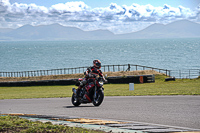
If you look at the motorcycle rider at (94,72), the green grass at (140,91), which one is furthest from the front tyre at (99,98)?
the green grass at (140,91)

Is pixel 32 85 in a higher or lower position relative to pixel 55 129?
lower

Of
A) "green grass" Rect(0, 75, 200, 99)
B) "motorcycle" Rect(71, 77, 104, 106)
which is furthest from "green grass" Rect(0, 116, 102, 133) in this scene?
"green grass" Rect(0, 75, 200, 99)

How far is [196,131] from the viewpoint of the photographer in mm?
7766

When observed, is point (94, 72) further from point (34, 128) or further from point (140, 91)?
point (140, 91)

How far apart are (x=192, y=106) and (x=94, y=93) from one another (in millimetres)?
3846

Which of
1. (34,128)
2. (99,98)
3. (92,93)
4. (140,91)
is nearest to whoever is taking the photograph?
(34,128)

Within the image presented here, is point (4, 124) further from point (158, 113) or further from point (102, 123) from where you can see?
point (158, 113)

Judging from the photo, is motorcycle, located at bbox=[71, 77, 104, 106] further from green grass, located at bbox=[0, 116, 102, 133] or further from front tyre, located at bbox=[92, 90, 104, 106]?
green grass, located at bbox=[0, 116, 102, 133]

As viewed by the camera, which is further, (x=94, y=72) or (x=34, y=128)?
(x=94, y=72)

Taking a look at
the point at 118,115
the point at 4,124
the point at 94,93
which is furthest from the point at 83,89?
the point at 4,124

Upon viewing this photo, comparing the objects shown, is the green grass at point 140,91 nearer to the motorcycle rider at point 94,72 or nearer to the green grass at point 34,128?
the motorcycle rider at point 94,72

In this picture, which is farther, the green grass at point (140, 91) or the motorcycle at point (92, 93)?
the green grass at point (140, 91)

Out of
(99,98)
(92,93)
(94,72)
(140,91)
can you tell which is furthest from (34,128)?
(140,91)

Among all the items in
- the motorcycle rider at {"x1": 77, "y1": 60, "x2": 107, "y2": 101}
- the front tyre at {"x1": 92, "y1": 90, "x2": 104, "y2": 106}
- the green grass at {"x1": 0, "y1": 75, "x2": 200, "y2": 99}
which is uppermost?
the motorcycle rider at {"x1": 77, "y1": 60, "x2": 107, "y2": 101}
